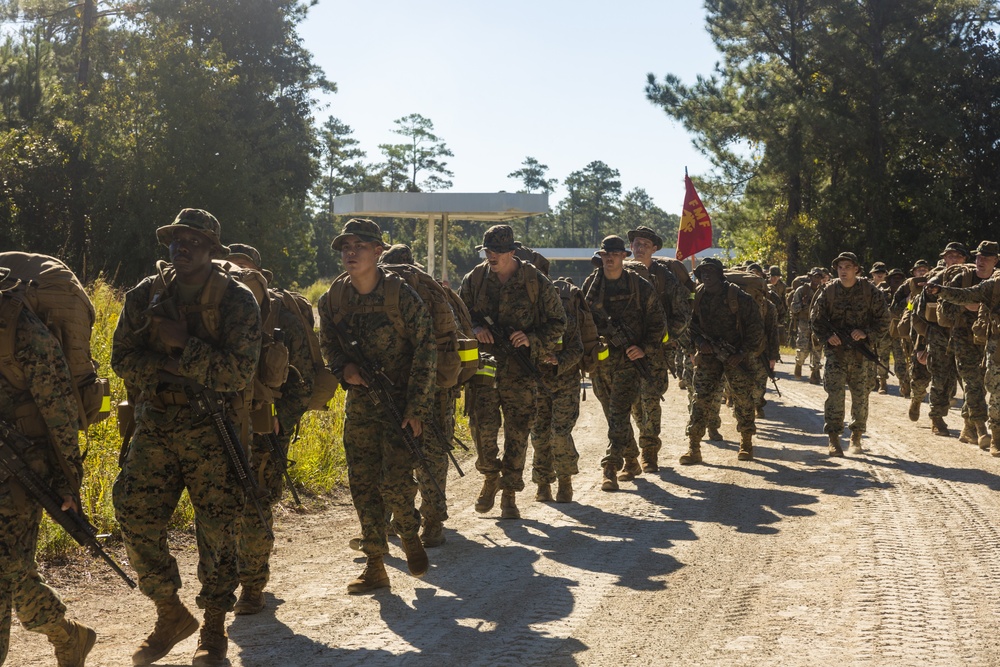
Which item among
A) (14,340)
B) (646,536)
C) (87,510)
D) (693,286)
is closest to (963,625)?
(646,536)

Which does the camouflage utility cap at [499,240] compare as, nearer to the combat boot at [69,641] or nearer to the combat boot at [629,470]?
the combat boot at [629,470]

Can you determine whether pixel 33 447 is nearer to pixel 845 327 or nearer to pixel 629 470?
pixel 629 470

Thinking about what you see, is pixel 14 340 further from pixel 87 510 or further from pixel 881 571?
pixel 881 571

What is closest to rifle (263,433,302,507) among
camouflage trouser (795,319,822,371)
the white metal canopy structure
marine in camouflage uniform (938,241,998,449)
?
marine in camouflage uniform (938,241,998,449)

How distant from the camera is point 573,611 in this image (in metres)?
6.20

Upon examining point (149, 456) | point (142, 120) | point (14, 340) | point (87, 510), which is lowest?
point (87, 510)

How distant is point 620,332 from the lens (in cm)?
1052

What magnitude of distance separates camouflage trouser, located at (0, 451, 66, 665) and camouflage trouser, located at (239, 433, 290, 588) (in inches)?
42.1

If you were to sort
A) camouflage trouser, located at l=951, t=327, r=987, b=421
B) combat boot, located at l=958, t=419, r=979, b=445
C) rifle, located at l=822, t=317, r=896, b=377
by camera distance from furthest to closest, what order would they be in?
combat boot, located at l=958, t=419, r=979, b=445 < camouflage trouser, located at l=951, t=327, r=987, b=421 < rifle, located at l=822, t=317, r=896, b=377

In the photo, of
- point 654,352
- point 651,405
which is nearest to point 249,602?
point 654,352

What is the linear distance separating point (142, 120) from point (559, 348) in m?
24.4

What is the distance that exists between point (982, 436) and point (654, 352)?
4.75 m

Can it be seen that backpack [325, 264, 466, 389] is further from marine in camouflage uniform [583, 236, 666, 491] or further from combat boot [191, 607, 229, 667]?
marine in camouflage uniform [583, 236, 666, 491]

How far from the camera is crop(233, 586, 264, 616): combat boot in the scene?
6.16 m
